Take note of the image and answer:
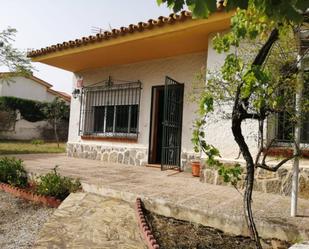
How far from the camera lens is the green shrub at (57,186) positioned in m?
5.57

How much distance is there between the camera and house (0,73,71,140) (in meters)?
21.7

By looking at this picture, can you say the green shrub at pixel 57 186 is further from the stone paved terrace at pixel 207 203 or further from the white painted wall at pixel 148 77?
the white painted wall at pixel 148 77

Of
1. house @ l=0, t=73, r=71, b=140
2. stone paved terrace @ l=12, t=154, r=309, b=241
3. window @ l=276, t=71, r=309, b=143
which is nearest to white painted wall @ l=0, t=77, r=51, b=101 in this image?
house @ l=0, t=73, r=71, b=140

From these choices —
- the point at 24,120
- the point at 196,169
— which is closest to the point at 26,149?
the point at 196,169

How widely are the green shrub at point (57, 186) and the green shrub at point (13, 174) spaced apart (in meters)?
0.90

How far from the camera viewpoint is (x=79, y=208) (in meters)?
4.83

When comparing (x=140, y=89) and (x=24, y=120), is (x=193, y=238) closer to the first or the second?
(x=140, y=89)

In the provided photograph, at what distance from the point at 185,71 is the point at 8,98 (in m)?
17.7

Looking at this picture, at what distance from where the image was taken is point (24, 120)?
23.6m

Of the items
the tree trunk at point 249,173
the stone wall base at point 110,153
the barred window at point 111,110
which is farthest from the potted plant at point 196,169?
the tree trunk at point 249,173

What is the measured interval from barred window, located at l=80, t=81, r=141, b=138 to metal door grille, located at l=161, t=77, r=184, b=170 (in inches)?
55.8

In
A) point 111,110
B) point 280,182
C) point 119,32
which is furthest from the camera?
point 111,110

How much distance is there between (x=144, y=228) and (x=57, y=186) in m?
2.23

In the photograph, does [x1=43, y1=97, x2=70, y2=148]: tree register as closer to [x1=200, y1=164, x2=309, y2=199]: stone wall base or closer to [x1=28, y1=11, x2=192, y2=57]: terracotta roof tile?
[x1=28, y1=11, x2=192, y2=57]: terracotta roof tile
